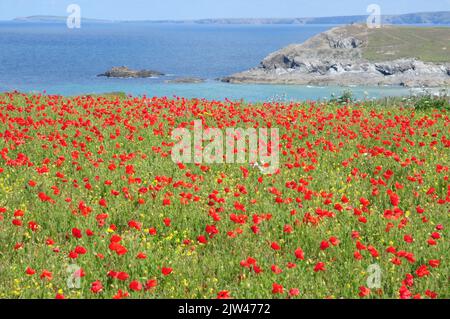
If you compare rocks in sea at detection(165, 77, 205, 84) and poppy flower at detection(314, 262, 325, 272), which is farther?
rocks in sea at detection(165, 77, 205, 84)

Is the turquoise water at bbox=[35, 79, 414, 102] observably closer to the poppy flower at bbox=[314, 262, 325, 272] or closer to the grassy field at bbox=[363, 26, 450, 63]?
the grassy field at bbox=[363, 26, 450, 63]

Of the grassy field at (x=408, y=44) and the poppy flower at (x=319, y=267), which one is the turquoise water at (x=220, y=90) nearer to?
the grassy field at (x=408, y=44)

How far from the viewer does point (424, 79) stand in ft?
344

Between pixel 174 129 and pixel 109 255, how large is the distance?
22.5 ft

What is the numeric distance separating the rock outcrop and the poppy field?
300 ft

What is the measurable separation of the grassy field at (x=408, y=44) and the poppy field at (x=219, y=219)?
120388 mm

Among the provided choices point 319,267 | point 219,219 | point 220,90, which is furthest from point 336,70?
point 319,267

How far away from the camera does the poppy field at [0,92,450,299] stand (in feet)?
18.7

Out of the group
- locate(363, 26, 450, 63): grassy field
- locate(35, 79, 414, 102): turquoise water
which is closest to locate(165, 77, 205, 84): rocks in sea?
locate(35, 79, 414, 102): turquoise water

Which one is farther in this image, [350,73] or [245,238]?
[350,73]

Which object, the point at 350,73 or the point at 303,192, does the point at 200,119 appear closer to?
the point at 303,192

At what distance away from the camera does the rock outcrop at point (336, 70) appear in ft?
344

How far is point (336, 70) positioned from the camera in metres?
115
